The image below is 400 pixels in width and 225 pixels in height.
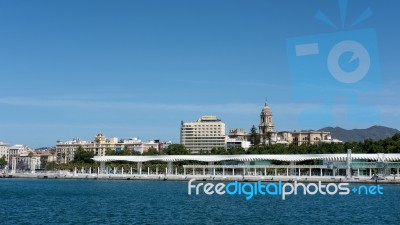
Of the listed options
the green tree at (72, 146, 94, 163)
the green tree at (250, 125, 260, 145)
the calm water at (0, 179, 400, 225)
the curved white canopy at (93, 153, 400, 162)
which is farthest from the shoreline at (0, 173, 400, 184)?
the green tree at (250, 125, 260, 145)

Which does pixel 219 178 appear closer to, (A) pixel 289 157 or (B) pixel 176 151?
(A) pixel 289 157

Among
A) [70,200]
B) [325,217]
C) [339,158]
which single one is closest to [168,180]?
[339,158]

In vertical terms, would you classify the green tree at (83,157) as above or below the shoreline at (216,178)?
above

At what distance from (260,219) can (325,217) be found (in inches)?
160

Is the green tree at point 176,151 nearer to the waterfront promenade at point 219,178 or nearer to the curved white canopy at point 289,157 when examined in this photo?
the curved white canopy at point 289,157

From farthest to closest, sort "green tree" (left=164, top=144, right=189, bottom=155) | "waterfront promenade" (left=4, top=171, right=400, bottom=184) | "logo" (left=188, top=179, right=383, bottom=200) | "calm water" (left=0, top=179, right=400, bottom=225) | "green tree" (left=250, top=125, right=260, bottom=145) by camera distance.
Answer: "green tree" (left=250, top=125, right=260, bottom=145) → "green tree" (left=164, top=144, right=189, bottom=155) → "waterfront promenade" (left=4, top=171, right=400, bottom=184) → "logo" (left=188, top=179, right=383, bottom=200) → "calm water" (left=0, top=179, right=400, bottom=225)

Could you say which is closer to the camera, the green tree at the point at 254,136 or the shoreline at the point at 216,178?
the shoreline at the point at 216,178

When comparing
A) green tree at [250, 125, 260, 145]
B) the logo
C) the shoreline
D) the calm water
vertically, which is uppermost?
green tree at [250, 125, 260, 145]

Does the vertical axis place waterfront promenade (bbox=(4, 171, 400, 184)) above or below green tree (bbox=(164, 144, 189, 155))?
below

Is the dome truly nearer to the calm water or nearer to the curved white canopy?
the curved white canopy

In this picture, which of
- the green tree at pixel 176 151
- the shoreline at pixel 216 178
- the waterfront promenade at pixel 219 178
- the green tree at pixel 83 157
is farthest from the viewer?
the green tree at pixel 83 157

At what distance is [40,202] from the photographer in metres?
47.8

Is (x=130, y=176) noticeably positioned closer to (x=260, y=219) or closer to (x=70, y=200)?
(x=70, y=200)

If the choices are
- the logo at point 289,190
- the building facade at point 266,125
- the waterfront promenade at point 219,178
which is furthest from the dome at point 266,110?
the logo at point 289,190
